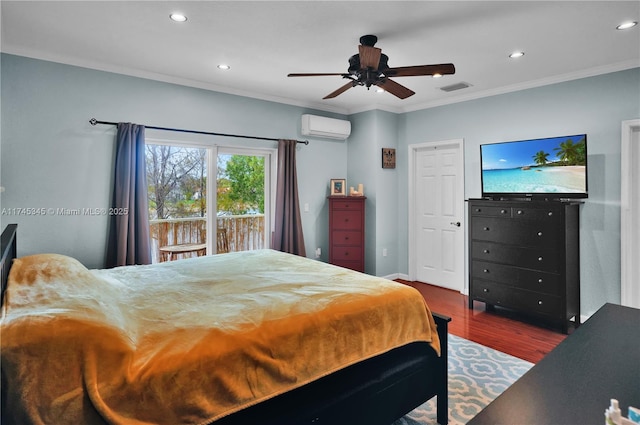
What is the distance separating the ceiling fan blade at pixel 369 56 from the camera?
97.8 inches

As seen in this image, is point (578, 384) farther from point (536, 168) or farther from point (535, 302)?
point (536, 168)

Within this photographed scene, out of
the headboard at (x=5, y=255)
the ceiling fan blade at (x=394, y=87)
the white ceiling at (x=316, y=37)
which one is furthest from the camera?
the ceiling fan blade at (x=394, y=87)

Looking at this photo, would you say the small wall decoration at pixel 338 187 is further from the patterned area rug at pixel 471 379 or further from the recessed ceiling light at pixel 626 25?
the recessed ceiling light at pixel 626 25

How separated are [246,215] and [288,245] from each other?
0.68m

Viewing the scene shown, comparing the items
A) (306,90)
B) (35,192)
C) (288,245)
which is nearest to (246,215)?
(288,245)

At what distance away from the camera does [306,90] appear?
4.46 meters

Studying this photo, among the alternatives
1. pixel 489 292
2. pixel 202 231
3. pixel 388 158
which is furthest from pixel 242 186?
pixel 489 292

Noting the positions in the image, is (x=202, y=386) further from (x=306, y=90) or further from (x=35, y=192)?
(x=306, y=90)

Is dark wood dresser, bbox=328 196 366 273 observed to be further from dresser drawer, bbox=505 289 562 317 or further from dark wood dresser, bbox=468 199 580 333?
dresser drawer, bbox=505 289 562 317

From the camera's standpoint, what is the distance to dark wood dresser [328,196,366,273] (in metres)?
5.08

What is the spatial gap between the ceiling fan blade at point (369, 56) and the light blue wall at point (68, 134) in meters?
2.28

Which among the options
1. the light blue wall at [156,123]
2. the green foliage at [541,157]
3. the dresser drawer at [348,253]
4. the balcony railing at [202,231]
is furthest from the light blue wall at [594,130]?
the balcony railing at [202,231]

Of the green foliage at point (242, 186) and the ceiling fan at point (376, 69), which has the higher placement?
the ceiling fan at point (376, 69)

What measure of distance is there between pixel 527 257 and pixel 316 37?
9.76ft
